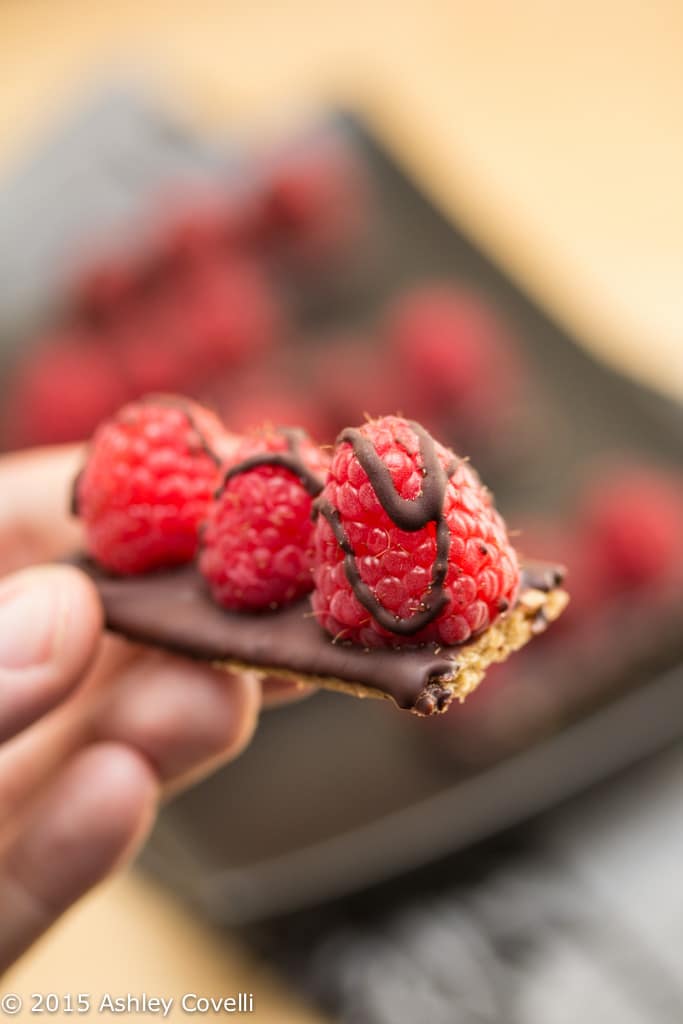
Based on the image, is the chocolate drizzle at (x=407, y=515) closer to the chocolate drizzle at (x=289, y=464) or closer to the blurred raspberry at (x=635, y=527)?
the chocolate drizzle at (x=289, y=464)

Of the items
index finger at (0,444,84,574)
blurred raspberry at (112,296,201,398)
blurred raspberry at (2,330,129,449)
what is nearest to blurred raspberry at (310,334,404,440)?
blurred raspberry at (112,296,201,398)

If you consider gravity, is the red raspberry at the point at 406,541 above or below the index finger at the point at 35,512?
above

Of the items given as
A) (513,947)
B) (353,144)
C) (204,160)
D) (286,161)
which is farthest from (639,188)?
(513,947)

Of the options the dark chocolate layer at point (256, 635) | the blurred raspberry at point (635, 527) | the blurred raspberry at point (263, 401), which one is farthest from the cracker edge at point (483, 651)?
the blurred raspberry at point (263, 401)

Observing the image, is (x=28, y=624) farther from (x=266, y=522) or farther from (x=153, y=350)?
(x=153, y=350)

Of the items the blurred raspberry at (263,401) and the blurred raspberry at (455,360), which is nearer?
the blurred raspberry at (263,401)
